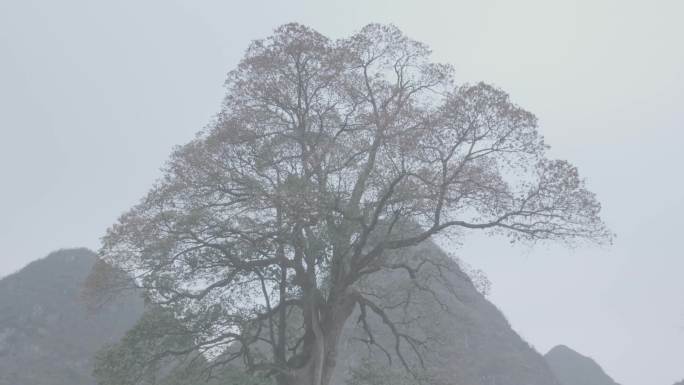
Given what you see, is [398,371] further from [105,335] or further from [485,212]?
[105,335]

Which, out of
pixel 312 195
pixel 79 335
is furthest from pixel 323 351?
pixel 79 335

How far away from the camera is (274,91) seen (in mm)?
17016

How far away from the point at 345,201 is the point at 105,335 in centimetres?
4927

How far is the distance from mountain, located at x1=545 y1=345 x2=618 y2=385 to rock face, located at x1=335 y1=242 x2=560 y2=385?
32890 millimetres

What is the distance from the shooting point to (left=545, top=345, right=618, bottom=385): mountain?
362 feet

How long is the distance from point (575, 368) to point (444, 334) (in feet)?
348

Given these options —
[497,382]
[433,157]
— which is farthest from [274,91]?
[497,382]

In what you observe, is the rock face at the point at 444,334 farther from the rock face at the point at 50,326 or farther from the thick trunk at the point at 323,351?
the rock face at the point at 50,326

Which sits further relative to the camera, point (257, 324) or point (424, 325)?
point (424, 325)

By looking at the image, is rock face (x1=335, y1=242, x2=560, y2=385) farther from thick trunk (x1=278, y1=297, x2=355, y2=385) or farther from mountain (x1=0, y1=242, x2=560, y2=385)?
thick trunk (x1=278, y1=297, x2=355, y2=385)

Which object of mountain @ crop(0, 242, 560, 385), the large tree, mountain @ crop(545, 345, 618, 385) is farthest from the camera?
mountain @ crop(545, 345, 618, 385)

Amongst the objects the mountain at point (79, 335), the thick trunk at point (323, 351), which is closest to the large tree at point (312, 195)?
the thick trunk at point (323, 351)

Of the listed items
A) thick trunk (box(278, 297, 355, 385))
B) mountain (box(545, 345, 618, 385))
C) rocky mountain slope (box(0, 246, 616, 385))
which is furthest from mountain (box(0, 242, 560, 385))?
mountain (box(545, 345, 618, 385))

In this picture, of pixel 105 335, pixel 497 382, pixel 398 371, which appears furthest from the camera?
pixel 497 382
